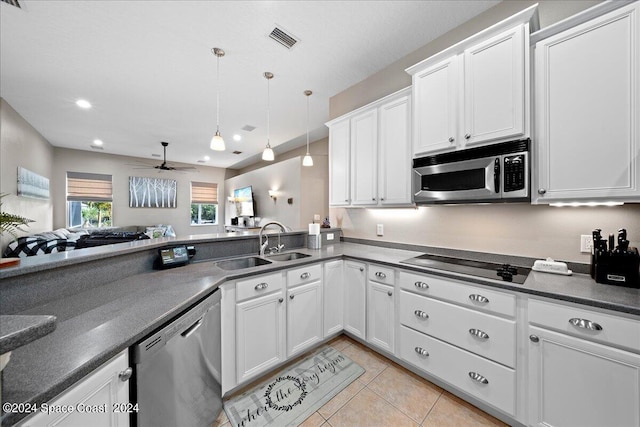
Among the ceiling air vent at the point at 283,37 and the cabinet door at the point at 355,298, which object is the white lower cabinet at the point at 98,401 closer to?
the cabinet door at the point at 355,298

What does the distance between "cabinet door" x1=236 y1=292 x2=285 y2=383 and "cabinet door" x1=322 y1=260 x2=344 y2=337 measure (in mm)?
489

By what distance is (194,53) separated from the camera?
244cm

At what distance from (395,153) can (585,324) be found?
68.4 inches

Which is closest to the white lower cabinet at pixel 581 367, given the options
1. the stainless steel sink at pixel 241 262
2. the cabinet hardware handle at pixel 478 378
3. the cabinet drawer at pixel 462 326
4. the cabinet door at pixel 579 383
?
the cabinet door at pixel 579 383

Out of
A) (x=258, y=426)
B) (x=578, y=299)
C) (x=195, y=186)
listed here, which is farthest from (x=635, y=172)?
(x=195, y=186)

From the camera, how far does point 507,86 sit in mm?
1625

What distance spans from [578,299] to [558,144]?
0.92 m

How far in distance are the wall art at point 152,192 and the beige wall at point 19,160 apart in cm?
170

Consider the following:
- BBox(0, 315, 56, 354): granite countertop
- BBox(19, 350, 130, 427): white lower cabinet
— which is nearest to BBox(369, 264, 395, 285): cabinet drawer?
BBox(19, 350, 130, 427): white lower cabinet

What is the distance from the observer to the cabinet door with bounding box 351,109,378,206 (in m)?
2.52

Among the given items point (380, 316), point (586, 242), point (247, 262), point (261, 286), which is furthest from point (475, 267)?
point (247, 262)

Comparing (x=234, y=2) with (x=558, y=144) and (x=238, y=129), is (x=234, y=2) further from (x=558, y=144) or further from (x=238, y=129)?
(x=238, y=129)

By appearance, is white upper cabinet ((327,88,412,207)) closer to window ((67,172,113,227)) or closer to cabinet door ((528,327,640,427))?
cabinet door ((528,327,640,427))

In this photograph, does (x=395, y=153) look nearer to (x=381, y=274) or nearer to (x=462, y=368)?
(x=381, y=274)
